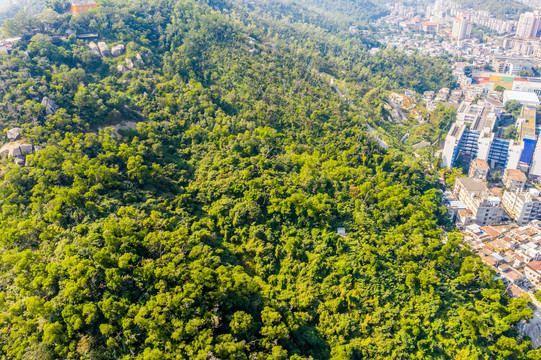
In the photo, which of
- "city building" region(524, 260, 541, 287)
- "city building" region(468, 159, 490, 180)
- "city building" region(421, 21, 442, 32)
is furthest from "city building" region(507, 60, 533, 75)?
"city building" region(524, 260, 541, 287)

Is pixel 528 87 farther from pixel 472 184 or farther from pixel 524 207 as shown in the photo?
pixel 524 207

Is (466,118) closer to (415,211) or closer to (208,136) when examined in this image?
(415,211)

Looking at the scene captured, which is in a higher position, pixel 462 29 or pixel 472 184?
pixel 462 29

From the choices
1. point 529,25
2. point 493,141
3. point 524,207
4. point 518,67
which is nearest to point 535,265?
point 524,207

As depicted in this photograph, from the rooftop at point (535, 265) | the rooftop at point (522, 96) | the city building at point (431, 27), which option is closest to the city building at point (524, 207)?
the rooftop at point (535, 265)

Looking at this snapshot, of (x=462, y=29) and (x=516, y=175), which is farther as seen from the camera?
(x=462, y=29)

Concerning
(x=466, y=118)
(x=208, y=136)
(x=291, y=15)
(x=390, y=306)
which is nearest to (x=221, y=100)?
(x=208, y=136)

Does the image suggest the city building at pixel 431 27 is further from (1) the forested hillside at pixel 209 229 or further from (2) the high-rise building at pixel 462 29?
(1) the forested hillside at pixel 209 229
